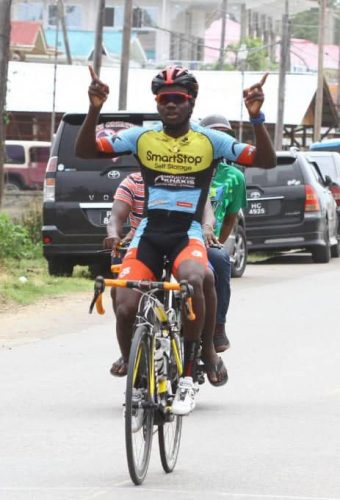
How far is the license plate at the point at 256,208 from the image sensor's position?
911 inches

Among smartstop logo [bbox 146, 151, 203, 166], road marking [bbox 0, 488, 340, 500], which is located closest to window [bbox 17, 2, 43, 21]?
smartstop logo [bbox 146, 151, 203, 166]

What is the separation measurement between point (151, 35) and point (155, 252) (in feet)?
324

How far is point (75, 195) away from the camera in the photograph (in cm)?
1795

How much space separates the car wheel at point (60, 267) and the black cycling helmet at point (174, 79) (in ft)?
34.3

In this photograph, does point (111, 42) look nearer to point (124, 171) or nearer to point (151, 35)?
point (151, 35)

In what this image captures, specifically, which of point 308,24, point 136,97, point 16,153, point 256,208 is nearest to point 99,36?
point 16,153

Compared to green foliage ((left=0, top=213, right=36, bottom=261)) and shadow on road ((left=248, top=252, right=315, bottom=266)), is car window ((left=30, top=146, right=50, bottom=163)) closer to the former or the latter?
shadow on road ((left=248, top=252, right=315, bottom=266))

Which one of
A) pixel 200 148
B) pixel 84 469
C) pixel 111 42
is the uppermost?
pixel 111 42

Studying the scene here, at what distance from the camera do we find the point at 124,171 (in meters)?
17.7

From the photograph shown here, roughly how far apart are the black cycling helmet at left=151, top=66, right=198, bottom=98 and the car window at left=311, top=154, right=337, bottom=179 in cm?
2040

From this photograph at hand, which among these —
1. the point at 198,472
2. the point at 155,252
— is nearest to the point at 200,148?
→ the point at 155,252

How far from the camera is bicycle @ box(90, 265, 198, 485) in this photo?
7.26 metres

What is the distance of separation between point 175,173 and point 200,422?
1742 millimetres

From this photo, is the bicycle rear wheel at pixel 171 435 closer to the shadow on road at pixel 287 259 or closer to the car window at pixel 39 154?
the shadow on road at pixel 287 259
